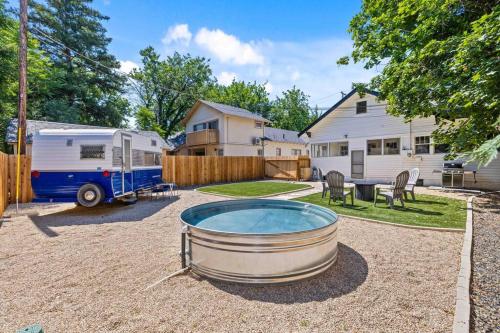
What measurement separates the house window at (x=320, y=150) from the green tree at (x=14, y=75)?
17.0 meters

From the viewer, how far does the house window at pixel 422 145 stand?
42.7 feet

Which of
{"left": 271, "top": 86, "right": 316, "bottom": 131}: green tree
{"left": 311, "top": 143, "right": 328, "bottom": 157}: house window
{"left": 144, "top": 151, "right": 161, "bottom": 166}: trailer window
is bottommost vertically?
{"left": 144, "top": 151, "right": 161, "bottom": 166}: trailer window

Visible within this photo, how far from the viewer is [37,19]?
66.0ft

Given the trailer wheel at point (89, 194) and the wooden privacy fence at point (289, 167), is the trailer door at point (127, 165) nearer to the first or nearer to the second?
the trailer wheel at point (89, 194)

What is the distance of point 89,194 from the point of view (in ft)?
24.6

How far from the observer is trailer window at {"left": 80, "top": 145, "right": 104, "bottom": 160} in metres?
7.48

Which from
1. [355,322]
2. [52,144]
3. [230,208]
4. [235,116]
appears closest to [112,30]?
[235,116]

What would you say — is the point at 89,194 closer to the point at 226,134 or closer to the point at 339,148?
the point at 226,134

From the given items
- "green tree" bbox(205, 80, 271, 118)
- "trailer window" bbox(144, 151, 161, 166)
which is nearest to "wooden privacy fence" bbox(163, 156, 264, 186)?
"trailer window" bbox(144, 151, 161, 166)

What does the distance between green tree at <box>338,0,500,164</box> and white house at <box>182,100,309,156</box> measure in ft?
40.0

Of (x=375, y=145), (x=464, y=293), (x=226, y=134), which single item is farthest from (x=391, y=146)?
(x=464, y=293)

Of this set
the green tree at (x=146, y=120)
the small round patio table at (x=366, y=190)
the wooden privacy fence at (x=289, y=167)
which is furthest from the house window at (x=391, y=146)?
the green tree at (x=146, y=120)

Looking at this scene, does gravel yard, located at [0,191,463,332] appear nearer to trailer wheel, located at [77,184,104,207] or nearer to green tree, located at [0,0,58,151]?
trailer wheel, located at [77,184,104,207]

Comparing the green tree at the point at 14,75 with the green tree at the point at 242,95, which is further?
the green tree at the point at 242,95
